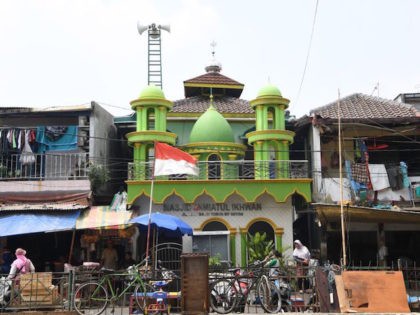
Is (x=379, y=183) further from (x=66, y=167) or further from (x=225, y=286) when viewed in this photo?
(x=66, y=167)

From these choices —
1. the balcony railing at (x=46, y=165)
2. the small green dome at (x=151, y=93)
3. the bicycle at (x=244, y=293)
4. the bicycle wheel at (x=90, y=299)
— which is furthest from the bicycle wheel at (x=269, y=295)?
the small green dome at (x=151, y=93)

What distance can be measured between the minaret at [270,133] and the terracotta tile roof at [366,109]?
1.34 meters

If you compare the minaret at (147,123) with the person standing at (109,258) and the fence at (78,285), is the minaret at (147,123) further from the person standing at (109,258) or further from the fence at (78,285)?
the fence at (78,285)

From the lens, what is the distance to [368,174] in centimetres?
2028

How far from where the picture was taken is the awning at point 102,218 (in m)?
17.9

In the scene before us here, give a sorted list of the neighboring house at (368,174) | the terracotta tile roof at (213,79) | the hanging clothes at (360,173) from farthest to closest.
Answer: the terracotta tile roof at (213,79)
the hanging clothes at (360,173)
the neighboring house at (368,174)

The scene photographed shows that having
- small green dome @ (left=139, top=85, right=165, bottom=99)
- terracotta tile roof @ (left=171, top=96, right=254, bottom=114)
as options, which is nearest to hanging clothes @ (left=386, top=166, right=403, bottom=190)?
terracotta tile roof @ (left=171, top=96, right=254, bottom=114)

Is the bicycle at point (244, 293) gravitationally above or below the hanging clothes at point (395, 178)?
below

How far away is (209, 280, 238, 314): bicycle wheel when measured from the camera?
1217 cm

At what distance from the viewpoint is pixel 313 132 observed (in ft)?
69.4

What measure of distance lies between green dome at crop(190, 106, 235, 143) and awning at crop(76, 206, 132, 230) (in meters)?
4.54

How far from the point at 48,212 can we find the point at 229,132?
7.91m

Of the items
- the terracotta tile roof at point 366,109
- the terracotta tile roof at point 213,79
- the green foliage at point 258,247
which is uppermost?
the terracotta tile roof at point 213,79

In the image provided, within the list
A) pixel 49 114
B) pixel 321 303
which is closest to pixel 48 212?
pixel 49 114
